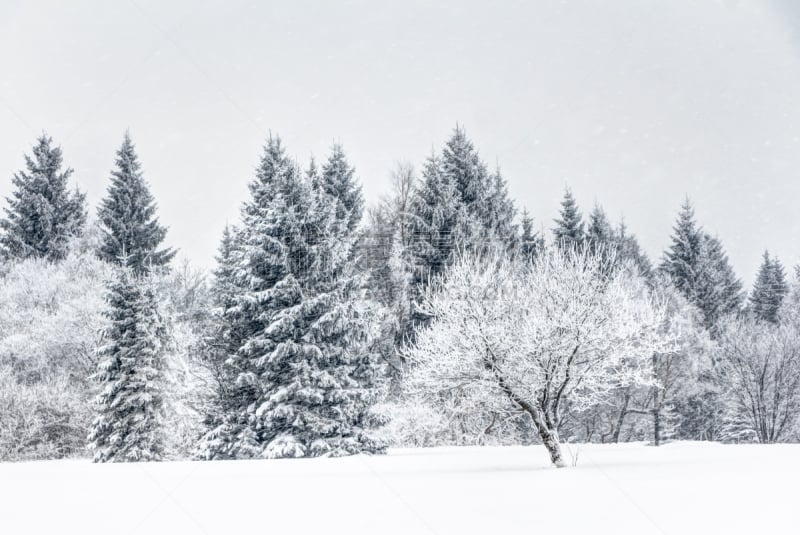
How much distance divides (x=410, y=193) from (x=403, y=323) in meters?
11.0

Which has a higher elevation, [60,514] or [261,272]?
[261,272]

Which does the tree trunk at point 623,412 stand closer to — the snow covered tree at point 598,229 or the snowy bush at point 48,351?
the snow covered tree at point 598,229

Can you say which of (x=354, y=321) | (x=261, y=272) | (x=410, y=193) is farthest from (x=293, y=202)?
(x=410, y=193)

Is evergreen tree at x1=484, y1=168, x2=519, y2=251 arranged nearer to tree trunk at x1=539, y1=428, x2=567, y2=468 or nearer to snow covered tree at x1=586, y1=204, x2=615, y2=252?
snow covered tree at x1=586, y1=204, x2=615, y2=252

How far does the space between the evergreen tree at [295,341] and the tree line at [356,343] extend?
0.28 ft

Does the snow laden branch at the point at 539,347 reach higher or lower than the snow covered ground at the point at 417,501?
higher

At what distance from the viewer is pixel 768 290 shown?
58781 mm

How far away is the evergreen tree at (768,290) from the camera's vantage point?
5653cm

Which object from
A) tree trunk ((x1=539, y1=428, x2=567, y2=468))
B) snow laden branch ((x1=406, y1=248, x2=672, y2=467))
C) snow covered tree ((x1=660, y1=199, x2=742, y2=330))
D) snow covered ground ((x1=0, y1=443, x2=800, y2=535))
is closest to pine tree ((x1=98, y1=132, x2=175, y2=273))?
snow covered ground ((x1=0, y1=443, x2=800, y2=535))

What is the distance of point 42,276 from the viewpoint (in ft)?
125

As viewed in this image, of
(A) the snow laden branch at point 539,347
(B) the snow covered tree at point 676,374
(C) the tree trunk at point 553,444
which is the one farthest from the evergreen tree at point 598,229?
(C) the tree trunk at point 553,444

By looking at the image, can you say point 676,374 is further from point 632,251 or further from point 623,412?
point 632,251

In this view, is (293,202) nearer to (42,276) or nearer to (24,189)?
(42,276)

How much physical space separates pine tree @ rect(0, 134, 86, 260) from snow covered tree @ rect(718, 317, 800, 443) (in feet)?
145
